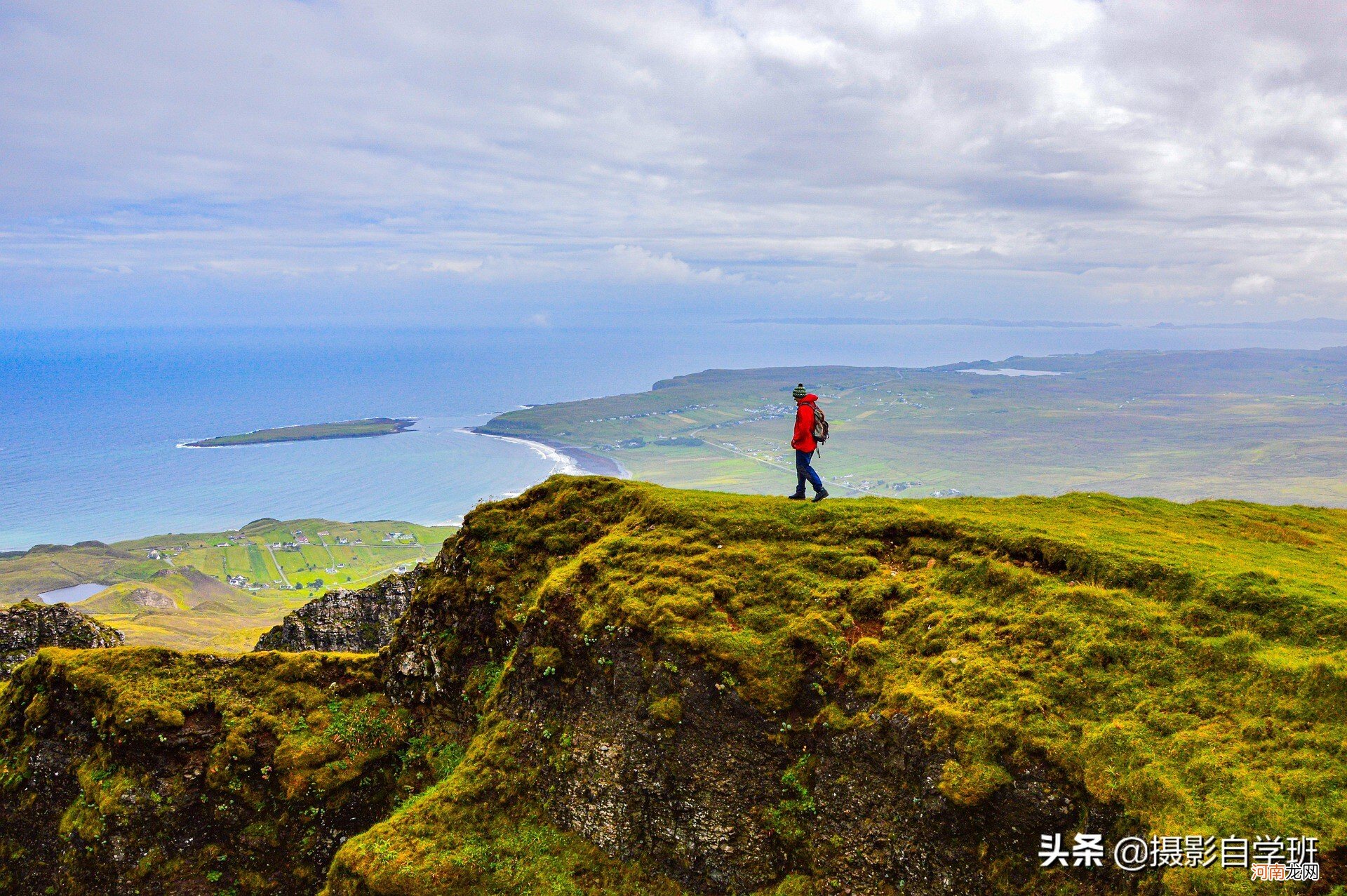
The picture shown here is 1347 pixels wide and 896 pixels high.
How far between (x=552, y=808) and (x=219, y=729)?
30.5ft

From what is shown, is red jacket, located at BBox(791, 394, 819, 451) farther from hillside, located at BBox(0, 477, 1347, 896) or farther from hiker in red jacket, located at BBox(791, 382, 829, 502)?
hillside, located at BBox(0, 477, 1347, 896)

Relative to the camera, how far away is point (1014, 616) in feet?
50.2

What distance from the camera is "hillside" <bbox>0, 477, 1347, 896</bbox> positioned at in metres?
12.3

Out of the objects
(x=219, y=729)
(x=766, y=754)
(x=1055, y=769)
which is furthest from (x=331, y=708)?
(x=1055, y=769)

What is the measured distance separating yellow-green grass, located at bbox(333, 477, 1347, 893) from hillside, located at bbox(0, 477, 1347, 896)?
0.05 metres

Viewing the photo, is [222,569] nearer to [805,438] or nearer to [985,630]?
[805,438]

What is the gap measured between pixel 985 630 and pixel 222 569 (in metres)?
135

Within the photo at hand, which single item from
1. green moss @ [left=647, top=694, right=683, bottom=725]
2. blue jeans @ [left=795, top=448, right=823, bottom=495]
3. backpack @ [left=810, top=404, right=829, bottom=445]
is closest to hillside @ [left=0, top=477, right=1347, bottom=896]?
green moss @ [left=647, top=694, right=683, bottom=725]

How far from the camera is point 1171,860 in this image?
11.0m

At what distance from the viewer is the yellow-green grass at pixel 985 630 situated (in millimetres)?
11789

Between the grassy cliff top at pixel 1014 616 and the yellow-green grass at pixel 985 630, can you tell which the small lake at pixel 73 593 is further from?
the grassy cliff top at pixel 1014 616

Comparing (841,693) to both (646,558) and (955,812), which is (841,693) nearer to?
(955,812)

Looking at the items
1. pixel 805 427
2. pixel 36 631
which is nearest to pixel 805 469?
pixel 805 427

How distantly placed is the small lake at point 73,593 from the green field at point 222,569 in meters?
1.23
